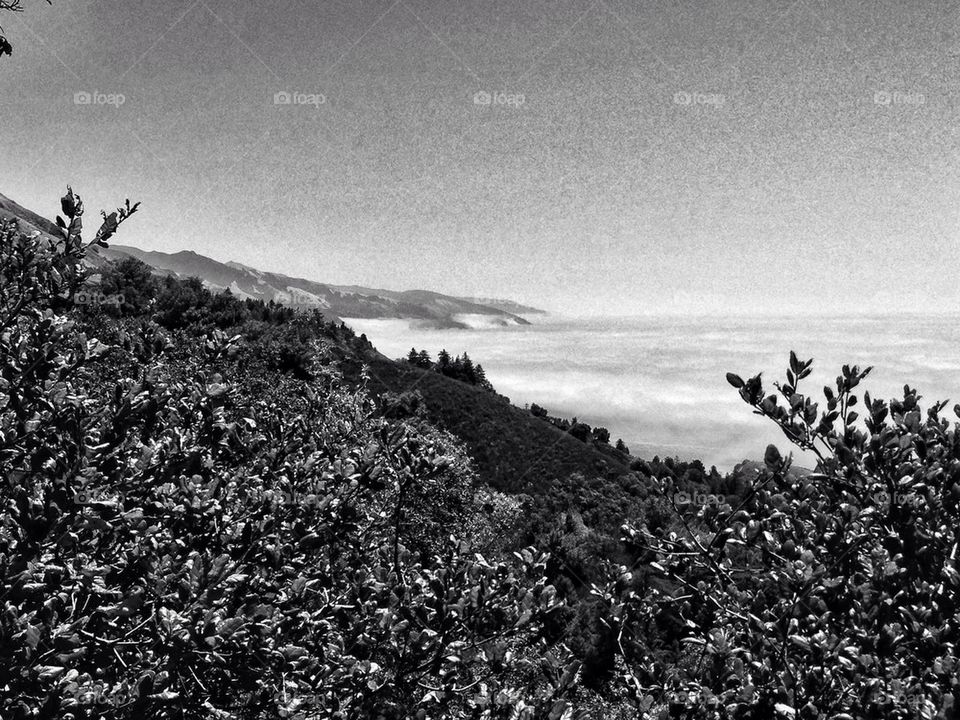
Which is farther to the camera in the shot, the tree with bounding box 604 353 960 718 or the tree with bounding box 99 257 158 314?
the tree with bounding box 99 257 158 314

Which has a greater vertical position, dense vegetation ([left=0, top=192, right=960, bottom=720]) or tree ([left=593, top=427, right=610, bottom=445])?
dense vegetation ([left=0, top=192, right=960, bottom=720])

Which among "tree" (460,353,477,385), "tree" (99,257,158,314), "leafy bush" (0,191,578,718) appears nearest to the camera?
"leafy bush" (0,191,578,718)

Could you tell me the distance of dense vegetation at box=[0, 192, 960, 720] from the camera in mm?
2729

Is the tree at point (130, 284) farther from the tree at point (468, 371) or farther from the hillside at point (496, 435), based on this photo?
the tree at point (468, 371)

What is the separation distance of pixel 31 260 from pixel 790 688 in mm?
6488

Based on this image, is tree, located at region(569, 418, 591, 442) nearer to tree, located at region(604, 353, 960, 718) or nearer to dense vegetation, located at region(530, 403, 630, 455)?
dense vegetation, located at region(530, 403, 630, 455)

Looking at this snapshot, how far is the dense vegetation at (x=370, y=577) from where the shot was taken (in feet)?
8.95

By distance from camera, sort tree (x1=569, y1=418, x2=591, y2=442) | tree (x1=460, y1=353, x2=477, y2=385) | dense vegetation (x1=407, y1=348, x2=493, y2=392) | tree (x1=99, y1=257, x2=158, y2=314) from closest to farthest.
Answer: tree (x1=99, y1=257, x2=158, y2=314), tree (x1=569, y1=418, x2=591, y2=442), dense vegetation (x1=407, y1=348, x2=493, y2=392), tree (x1=460, y1=353, x2=477, y2=385)

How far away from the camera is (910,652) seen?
321 centimetres

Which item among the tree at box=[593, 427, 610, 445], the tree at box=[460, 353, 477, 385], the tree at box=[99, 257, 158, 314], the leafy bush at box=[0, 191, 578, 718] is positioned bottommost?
the tree at box=[593, 427, 610, 445]

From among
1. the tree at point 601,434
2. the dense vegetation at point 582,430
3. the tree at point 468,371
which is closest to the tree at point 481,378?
the tree at point 468,371

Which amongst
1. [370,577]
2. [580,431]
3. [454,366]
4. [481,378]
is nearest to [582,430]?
[580,431]

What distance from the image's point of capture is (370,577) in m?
3.88

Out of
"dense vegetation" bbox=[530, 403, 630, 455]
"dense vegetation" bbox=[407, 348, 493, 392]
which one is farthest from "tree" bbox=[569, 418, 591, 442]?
"dense vegetation" bbox=[407, 348, 493, 392]
